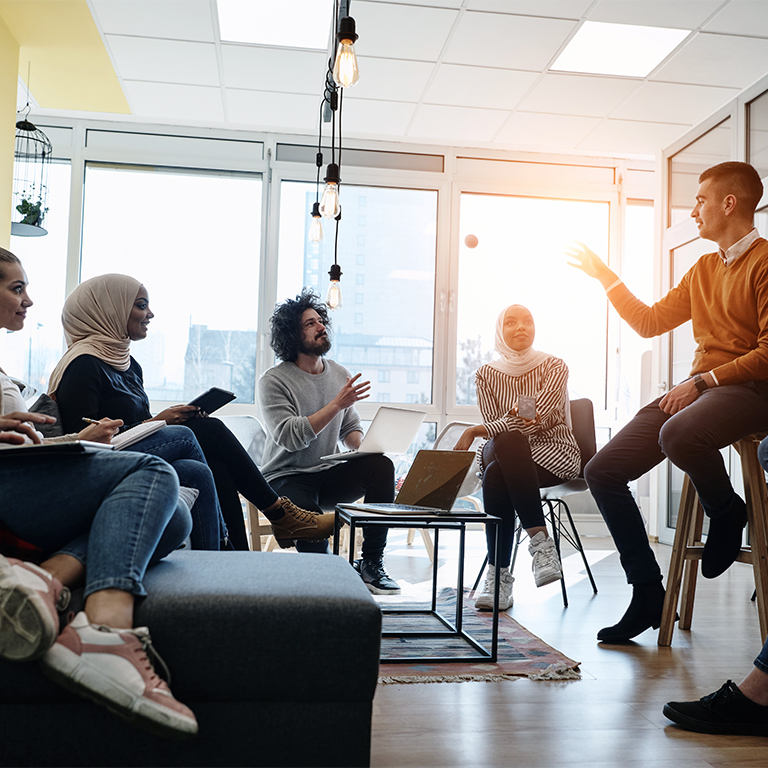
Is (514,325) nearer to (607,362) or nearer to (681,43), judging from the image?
(681,43)

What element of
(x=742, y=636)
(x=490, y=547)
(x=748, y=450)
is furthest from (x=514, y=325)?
(x=742, y=636)

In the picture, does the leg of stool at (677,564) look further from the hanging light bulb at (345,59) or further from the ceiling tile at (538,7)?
the ceiling tile at (538,7)

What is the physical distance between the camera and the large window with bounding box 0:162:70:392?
5.16 meters

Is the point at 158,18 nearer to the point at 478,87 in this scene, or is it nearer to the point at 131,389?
the point at 478,87

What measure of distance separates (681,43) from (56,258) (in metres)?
4.22

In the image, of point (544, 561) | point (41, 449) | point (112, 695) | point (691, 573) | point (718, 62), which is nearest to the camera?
point (112, 695)

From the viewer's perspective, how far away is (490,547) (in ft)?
9.24

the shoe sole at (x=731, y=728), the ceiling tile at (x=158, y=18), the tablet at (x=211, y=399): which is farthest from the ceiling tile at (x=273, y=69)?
the shoe sole at (x=731, y=728)

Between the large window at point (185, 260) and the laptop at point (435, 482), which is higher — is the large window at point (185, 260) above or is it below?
above

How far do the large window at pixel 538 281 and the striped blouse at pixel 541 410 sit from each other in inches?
95.4

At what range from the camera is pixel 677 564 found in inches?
92.7

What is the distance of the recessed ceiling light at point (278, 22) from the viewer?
3.75 metres

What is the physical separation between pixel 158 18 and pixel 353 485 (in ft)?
8.72

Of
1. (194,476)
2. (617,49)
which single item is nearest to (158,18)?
(617,49)
